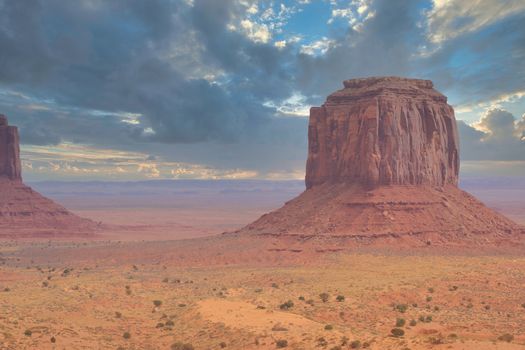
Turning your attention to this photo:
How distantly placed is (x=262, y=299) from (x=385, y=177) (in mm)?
31275

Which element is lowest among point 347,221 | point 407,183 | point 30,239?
point 30,239

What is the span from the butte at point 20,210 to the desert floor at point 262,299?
30.5 metres

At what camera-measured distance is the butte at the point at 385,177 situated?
2111 inches

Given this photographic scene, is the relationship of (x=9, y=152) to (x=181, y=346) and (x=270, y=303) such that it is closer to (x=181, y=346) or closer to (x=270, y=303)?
(x=270, y=303)

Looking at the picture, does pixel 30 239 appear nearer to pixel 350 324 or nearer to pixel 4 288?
pixel 4 288

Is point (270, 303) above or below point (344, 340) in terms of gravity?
below

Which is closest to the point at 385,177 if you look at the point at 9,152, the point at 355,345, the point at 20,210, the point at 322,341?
the point at 322,341

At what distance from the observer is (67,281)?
38.7m

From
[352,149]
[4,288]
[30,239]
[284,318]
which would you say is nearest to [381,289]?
→ [284,318]

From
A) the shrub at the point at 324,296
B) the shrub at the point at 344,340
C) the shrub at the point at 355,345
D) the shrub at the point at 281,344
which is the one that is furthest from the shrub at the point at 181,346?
the shrub at the point at 324,296

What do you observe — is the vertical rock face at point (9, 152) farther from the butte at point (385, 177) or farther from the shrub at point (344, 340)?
the shrub at point (344, 340)

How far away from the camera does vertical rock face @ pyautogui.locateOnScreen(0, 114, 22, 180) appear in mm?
91375

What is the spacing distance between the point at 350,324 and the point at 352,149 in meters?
37.8

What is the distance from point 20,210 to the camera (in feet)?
285
